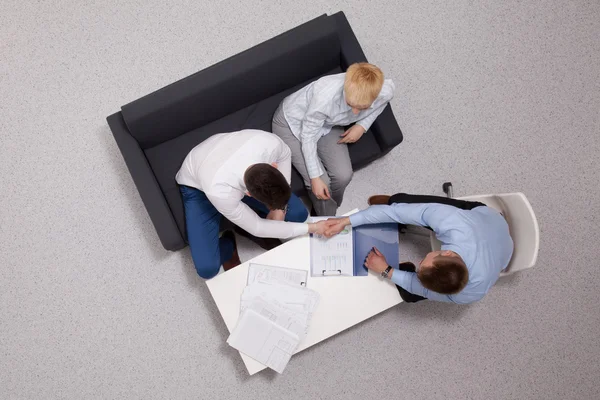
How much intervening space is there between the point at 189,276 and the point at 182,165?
31.4 inches

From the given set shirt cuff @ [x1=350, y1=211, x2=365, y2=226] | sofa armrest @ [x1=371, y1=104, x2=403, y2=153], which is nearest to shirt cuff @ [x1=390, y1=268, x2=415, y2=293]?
shirt cuff @ [x1=350, y1=211, x2=365, y2=226]

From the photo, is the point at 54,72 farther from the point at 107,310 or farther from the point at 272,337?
the point at 272,337

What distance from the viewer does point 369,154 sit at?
8.78ft

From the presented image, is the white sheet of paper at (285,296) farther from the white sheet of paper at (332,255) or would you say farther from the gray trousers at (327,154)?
the gray trousers at (327,154)

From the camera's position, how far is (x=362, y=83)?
2.08 m

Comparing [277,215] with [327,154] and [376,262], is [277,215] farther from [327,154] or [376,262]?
[376,262]

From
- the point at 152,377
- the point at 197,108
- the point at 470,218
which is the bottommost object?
the point at 152,377

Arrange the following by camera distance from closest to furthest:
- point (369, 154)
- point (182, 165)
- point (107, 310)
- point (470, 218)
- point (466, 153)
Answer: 1. point (470, 218)
2. point (182, 165)
3. point (369, 154)
4. point (107, 310)
5. point (466, 153)

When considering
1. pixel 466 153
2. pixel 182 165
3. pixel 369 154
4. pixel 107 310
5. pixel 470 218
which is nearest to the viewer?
pixel 470 218

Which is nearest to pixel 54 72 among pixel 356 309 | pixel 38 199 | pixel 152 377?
pixel 38 199

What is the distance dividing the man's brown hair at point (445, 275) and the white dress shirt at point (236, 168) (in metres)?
0.62

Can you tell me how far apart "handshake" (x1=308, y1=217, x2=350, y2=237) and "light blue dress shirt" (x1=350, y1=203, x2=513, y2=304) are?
52 mm

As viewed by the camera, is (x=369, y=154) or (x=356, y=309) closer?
(x=356, y=309)

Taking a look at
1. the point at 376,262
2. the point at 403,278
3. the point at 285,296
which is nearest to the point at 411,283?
the point at 403,278
